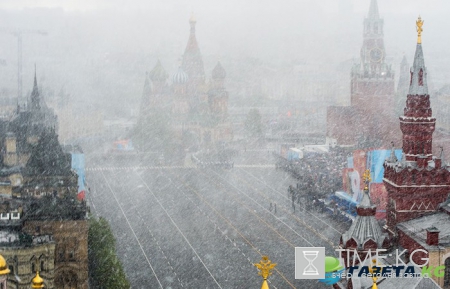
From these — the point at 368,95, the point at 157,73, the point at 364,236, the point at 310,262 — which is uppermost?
the point at 157,73

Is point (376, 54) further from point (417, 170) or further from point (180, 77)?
point (417, 170)

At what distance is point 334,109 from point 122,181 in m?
12.0

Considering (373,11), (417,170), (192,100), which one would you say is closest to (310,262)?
(417,170)

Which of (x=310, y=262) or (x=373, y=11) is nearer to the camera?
(x=310, y=262)

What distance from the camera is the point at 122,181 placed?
38.7 metres

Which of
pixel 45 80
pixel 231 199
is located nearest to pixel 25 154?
pixel 231 199

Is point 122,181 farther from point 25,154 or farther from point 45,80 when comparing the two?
point 45,80

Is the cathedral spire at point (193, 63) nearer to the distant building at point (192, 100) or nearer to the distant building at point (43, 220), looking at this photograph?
the distant building at point (192, 100)

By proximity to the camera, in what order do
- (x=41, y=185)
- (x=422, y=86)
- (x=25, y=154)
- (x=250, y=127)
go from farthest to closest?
(x=250, y=127) < (x=25, y=154) < (x=41, y=185) < (x=422, y=86)

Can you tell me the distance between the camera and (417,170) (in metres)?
16.8

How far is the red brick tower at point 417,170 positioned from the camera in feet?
55.1

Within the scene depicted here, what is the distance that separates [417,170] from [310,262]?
271cm

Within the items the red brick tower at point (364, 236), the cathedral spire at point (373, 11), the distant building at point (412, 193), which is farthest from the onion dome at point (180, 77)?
the red brick tower at point (364, 236)

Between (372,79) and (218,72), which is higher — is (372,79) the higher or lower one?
the lower one
